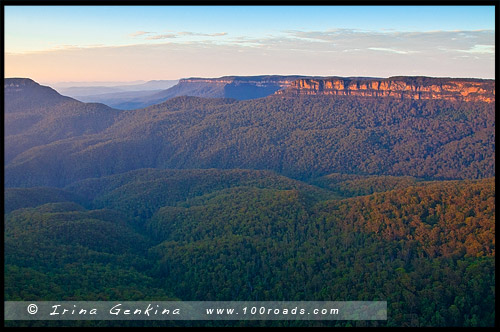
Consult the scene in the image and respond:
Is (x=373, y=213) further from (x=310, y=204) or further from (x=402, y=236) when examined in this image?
(x=310, y=204)

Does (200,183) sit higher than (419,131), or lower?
lower

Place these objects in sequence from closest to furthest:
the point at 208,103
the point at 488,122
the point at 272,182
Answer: the point at 272,182
the point at 488,122
the point at 208,103

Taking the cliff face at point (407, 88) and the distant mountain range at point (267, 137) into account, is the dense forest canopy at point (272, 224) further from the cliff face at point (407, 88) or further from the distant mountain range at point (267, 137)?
the cliff face at point (407, 88)

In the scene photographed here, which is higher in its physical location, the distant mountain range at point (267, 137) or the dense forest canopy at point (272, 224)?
the distant mountain range at point (267, 137)

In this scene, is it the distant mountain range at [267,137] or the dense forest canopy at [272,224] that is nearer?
the dense forest canopy at [272,224]

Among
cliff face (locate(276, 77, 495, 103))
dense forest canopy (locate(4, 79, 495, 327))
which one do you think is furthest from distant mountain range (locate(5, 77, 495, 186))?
cliff face (locate(276, 77, 495, 103))

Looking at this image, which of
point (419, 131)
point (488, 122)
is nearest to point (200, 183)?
point (419, 131)

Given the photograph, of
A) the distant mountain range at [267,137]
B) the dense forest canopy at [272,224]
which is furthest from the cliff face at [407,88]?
the dense forest canopy at [272,224]

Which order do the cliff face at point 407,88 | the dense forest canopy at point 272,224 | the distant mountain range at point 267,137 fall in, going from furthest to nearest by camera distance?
the cliff face at point 407,88, the distant mountain range at point 267,137, the dense forest canopy at point 272,224

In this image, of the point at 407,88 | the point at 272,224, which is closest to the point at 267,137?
the point at 407,88
